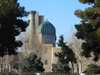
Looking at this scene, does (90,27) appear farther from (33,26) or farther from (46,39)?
(33,26)

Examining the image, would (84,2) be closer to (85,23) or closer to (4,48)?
(85,23)

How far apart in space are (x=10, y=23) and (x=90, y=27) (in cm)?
642

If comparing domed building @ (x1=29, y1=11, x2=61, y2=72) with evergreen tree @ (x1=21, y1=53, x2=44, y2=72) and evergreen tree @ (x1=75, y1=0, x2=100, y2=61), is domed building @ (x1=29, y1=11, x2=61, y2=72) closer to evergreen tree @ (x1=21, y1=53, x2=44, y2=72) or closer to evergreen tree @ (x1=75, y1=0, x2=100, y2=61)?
evergreen tree @ (x1=21, y1=53, x2=44, y2=72)

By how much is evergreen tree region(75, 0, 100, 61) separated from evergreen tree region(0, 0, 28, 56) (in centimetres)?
456

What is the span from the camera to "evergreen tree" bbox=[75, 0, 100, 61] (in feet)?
76.2

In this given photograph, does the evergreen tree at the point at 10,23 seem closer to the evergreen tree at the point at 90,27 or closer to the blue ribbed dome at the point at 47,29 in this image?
the evergreen tree at the point at 90,27

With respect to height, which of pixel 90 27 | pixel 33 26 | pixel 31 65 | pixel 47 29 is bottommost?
pixel 31 65

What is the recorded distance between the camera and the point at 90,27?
2500cm

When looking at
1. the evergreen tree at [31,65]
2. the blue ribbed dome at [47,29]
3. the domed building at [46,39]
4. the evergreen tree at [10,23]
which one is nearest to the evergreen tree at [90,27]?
the evergreen tree at [10,23]

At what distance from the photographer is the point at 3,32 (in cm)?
2317

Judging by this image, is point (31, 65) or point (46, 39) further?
point (46, 39)

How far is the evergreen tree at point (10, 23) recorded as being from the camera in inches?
909

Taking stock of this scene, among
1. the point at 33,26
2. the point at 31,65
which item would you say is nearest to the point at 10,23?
the point at 31,65

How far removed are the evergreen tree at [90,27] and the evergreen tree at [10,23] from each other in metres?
4.56
